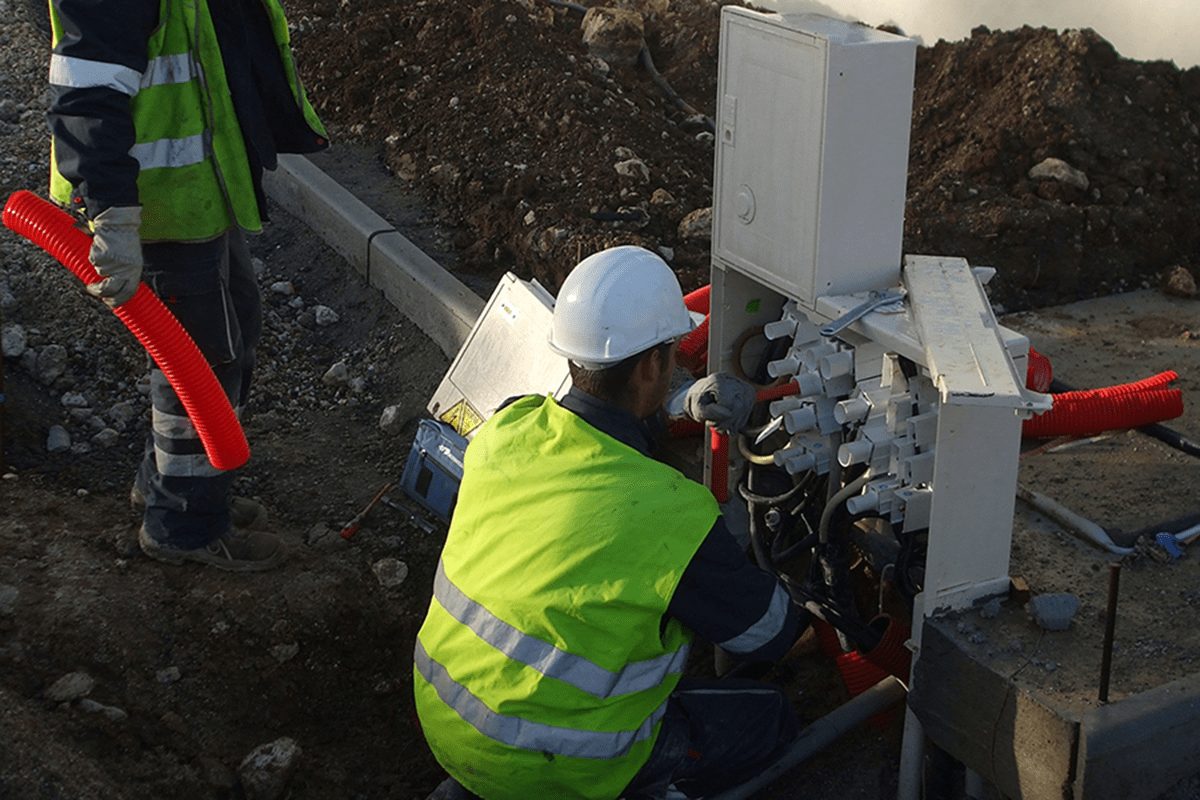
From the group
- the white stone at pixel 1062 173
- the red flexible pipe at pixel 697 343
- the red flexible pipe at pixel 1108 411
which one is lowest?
the red flexible pipe at pixel 1108 411

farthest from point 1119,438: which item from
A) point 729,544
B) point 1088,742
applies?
point 729,544

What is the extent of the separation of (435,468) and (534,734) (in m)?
1.77

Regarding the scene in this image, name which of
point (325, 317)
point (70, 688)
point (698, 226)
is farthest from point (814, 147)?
point (325, 317)

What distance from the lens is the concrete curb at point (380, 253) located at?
15.6 ft

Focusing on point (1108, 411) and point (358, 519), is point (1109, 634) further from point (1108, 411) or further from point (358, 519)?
point (358, 519)

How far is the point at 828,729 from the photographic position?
9.63 feet

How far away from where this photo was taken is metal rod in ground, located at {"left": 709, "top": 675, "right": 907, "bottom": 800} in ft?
9.49

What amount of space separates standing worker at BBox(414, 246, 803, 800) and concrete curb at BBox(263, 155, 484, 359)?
→ 1.96m

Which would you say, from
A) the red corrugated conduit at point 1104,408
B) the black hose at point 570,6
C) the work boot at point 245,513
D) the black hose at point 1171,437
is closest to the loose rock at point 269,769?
the work boot at point 245,513

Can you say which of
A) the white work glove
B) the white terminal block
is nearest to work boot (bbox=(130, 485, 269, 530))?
the white work glove

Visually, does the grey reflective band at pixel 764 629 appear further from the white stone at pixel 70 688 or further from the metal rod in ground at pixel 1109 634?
the white stone at pixel 70 688

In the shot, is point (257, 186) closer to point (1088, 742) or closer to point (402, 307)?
point (402, 307)

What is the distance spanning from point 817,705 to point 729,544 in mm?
1153

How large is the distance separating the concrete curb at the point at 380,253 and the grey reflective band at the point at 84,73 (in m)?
1.75
